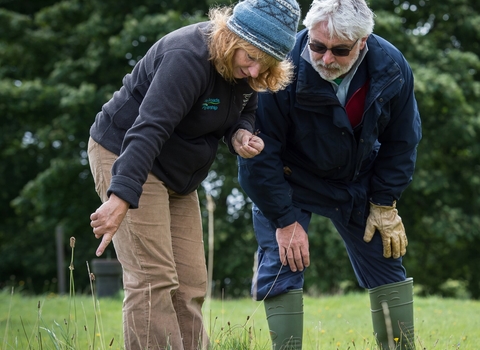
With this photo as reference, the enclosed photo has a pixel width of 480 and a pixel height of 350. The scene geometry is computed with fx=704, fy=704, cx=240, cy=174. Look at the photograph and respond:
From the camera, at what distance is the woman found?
276cm

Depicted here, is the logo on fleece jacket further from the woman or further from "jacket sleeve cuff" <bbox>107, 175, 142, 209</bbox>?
"jacket sleeve cuff" <bbox>107, 175, 142, 209</bbox>

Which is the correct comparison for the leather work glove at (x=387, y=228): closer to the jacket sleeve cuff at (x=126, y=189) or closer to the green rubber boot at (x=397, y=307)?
the green rubber boot at (x=397, y=307)

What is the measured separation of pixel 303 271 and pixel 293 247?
8.6 inches

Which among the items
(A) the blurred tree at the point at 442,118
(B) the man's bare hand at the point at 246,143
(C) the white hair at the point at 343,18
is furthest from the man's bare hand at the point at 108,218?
(A) the blurred tree at the point at 442,118

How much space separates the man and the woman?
44 cm

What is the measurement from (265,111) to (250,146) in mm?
611

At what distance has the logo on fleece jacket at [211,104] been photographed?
9.92 ft

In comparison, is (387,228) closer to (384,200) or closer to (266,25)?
(384,200)

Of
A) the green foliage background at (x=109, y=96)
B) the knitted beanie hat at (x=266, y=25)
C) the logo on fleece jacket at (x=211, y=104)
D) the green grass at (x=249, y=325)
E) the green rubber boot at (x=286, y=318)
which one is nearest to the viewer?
the knitted beanie hat at (x=266, y=25)

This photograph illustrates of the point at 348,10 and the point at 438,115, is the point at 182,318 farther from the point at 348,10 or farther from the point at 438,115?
the point at 438,115

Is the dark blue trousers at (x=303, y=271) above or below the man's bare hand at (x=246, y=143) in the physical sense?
below

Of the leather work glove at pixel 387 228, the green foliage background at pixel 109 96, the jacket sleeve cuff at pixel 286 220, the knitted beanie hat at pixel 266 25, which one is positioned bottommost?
the green foliage background at pixel 109 96

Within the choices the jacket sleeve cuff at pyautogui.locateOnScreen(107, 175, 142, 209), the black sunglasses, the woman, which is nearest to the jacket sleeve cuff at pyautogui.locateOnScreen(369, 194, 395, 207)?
the black sunglasses

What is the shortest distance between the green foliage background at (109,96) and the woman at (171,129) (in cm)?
1007
